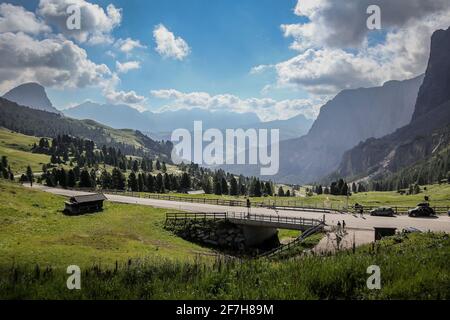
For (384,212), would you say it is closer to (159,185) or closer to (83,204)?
(83,204)

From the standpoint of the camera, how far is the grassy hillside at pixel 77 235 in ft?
122

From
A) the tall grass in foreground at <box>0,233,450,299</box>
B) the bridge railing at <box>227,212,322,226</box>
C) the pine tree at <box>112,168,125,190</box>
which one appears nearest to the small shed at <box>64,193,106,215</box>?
the bridge railing at <box>227,212,322,226</box>

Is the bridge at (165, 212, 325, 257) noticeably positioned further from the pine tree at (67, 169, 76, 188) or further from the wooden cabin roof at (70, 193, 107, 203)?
the pine tree at (67, 169, 76, 188)

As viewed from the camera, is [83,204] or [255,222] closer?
[255,222]

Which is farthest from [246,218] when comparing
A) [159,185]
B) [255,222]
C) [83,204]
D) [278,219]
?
[159,185]

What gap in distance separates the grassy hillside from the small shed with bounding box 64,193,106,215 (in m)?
1.64

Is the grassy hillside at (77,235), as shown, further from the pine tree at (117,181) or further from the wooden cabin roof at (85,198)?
the pine tree at (117,181)

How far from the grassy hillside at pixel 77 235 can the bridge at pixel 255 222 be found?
3.85 meters

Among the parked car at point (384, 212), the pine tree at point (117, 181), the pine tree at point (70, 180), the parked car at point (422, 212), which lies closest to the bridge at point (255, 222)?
the parked car at point (384, 212)

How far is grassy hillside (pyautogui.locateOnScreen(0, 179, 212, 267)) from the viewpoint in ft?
Result: 122

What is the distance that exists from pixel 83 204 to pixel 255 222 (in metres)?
29.9

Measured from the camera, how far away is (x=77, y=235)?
4859cm

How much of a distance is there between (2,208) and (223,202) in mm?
39964

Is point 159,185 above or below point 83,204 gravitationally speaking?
below
